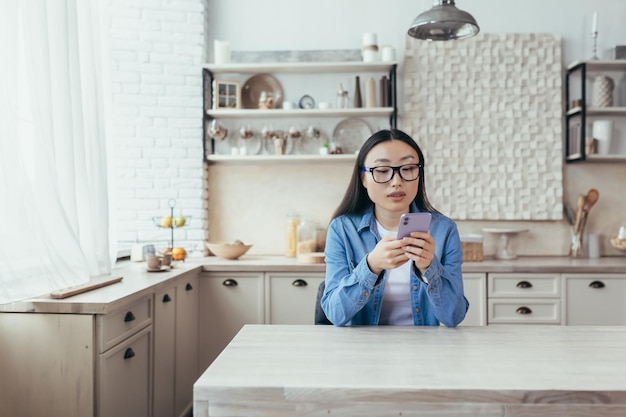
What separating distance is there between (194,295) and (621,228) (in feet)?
10.1

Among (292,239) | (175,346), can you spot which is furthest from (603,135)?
(175,346)

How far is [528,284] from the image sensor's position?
346 centimetres

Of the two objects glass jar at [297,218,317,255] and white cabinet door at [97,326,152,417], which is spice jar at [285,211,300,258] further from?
white cabinet door at [97,326,152,417]

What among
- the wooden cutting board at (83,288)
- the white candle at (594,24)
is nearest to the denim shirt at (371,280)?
the wooden cutting board at (83,288)

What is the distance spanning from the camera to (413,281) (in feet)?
6.26

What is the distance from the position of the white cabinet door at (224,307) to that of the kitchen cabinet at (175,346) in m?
0.07

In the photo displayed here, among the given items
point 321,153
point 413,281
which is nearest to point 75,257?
point 413,281

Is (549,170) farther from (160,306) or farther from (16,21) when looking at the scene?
(16,21)

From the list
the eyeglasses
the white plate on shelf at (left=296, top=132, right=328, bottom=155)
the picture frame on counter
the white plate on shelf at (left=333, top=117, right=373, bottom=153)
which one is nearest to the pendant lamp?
the eyeglasses

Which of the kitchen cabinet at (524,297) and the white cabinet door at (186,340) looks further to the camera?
the kitchen cabinet at (524,297)

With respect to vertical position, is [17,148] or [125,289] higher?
[17,148]

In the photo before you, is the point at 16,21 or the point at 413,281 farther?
the point at 16,21

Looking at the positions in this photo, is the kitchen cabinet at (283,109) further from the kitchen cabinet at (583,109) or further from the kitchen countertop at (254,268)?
the kitchen cabinet at (583,109)

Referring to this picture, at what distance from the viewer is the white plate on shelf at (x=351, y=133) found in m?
4.17
